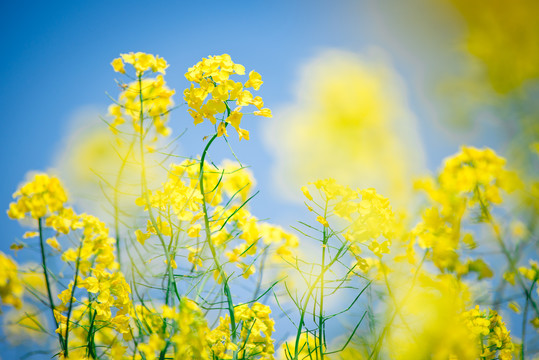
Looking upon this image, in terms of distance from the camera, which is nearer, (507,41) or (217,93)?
(217,93)

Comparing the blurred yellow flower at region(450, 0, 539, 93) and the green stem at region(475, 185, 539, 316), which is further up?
the blurred yellow flower at region(450, 0, 539, 93)

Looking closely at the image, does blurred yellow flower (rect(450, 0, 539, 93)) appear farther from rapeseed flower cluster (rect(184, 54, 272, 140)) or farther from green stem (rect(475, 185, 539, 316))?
rapeseed flower cluster (rect(184, 54, 272, 140))

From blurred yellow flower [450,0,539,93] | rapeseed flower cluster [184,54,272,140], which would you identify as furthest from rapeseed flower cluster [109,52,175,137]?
blurred yellow flower [450,0,539,93]

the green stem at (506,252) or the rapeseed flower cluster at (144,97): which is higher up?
the rapeseed flower cluster at (144,97)

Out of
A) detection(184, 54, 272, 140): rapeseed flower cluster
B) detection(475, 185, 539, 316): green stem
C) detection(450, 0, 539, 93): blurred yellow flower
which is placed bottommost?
detection(475, 185, 539, 316): green stem

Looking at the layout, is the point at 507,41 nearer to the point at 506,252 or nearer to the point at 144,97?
the point at 506,252

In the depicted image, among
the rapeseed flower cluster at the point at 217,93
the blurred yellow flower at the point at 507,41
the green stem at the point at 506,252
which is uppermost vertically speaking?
the blurred yellow flower at the point at 507,41

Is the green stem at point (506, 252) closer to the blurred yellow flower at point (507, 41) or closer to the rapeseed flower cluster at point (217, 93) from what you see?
the blurred yellow flower at point (507, 41)

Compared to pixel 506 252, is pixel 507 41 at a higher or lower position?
higher

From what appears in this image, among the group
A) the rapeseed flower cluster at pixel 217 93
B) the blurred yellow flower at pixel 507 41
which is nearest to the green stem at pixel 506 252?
the blurred yellow flower at pixel 507 41

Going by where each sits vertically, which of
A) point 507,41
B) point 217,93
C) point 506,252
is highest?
point 507,41

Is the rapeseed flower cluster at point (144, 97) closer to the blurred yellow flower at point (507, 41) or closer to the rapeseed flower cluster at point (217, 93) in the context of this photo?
the rapeseed flower cluster at point (217, 93)

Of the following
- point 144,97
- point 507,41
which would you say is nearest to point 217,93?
point 144,97
